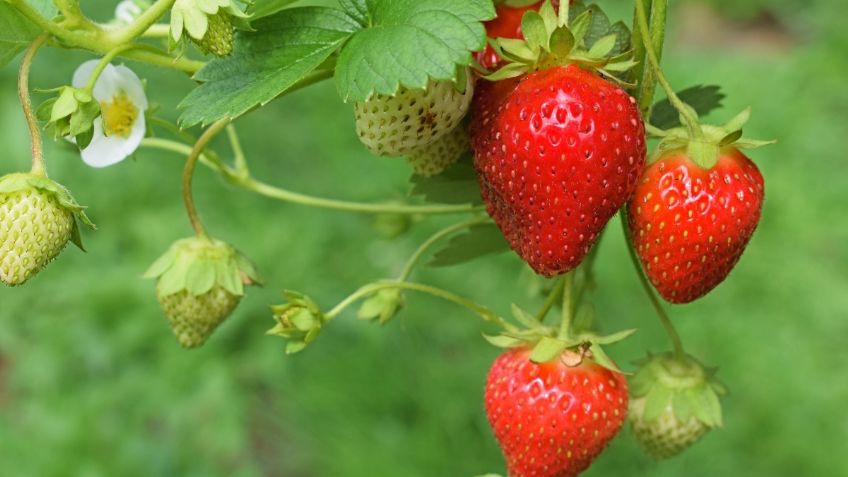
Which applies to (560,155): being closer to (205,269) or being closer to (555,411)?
(555,411)

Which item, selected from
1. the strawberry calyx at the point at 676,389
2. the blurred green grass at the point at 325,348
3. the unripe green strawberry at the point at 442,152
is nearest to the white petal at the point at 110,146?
the unripe green strawberry at the point at 442,152

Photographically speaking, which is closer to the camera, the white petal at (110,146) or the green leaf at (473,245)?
the white petal at (110,146)

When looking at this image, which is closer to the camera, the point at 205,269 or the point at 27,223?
the point at 27,223

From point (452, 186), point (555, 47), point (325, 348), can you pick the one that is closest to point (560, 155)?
point (555, 47)

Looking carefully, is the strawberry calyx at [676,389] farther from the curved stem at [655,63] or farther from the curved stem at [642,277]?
the curved stem at [655,63]

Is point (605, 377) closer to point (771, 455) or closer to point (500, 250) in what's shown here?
point (500, 250)

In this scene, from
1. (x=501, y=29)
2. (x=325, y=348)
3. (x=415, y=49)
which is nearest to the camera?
(x=415, y=49)

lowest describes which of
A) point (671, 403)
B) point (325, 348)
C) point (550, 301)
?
point (325, 348)

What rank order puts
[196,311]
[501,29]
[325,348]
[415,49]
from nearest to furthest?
[415,49] → [501,29] → [196,311] → [325,348]
